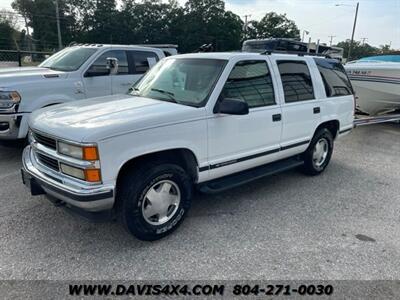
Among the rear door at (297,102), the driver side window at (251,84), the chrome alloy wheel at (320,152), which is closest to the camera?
the driver side window at (251,84)

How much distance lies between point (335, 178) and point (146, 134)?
356 centimetres

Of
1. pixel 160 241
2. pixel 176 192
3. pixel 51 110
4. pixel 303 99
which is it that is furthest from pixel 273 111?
pixel 51 110

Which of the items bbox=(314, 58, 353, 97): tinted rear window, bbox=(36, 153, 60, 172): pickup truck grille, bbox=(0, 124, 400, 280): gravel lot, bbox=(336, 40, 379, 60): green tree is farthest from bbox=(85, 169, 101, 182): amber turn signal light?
bbox=(336, 40, 379, 60): green tree

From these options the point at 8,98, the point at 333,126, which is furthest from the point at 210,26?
the point at 8,98

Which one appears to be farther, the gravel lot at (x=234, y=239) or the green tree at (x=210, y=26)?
the green tree at (x=210, y=26)

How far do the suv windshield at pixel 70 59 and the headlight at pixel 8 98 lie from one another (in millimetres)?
1216

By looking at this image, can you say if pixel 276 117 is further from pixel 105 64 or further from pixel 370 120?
pixel 370 120

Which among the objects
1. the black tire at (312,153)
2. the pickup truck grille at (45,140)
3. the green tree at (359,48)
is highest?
the green tree at (359,48)

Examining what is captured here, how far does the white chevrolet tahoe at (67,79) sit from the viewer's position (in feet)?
16.5

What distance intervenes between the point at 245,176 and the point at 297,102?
1.33 meters

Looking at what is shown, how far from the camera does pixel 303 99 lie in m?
4.57

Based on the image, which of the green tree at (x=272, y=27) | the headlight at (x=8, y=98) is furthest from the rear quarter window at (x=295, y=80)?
the green tree at (x=272, y=27)

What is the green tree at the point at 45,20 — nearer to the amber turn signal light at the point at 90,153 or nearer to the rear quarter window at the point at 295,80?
the rear quarter window at the point at 295,80

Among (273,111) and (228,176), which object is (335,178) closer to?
(273,111)
